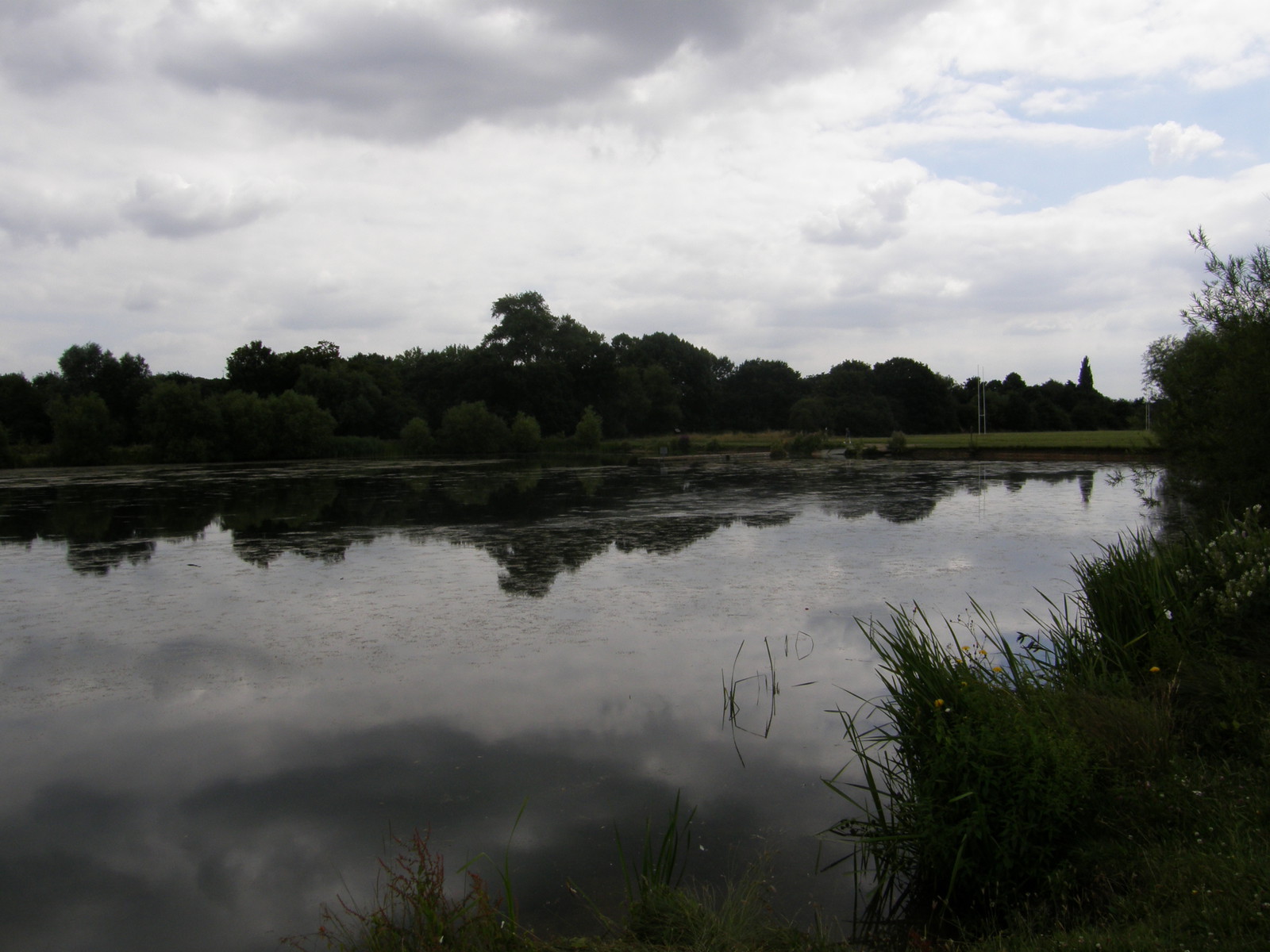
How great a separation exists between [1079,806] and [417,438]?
6319 centimetres

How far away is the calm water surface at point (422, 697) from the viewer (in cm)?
458

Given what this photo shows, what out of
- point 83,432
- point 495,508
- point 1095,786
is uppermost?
point 83,432

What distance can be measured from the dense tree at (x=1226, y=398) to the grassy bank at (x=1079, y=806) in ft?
17.1

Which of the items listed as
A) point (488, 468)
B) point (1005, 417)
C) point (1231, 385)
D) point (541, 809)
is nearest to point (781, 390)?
point (1005, 417)

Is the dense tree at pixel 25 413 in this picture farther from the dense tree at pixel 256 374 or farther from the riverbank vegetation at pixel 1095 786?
the riverbank vegetation at pixel 1095 786

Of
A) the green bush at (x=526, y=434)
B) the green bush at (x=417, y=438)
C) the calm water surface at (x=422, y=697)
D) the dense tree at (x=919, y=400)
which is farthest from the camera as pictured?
the dense tree at (x=919, y=400)

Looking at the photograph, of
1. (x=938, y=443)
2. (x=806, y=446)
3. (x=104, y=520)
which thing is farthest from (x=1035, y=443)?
(x=104, y=520)

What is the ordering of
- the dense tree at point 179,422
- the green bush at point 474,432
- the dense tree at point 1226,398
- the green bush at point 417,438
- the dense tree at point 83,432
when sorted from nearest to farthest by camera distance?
the dense tree at point 1226,398, the dense tree at point 83,432, the dense tree at point 179,422, the green bush at point 474,432, the green bush at point 417,438

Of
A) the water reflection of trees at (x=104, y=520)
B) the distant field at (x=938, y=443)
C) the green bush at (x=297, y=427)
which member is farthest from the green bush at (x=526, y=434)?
the water reflection of trees at (x=104, y=520)

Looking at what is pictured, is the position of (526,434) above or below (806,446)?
above

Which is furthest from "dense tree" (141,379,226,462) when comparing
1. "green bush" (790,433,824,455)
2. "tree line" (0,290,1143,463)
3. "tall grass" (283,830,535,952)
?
"tall grass" (283,830,535,952)

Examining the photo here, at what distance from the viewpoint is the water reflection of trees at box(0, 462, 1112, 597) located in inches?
603

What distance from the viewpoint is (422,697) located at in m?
7.18

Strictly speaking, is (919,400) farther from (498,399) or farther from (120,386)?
(120,386)
